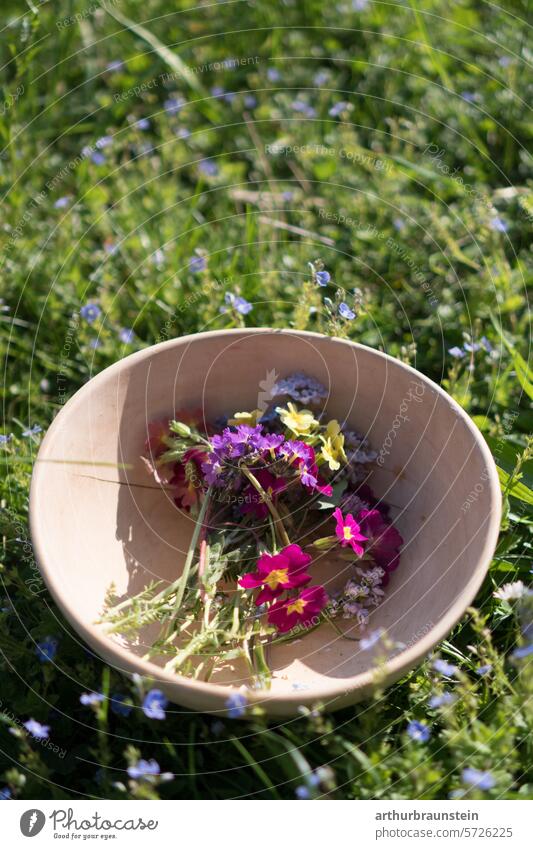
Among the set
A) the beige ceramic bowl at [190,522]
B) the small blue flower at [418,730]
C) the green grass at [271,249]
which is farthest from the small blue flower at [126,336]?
the small blue flower at [418,730]

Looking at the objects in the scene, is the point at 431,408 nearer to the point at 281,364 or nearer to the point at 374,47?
the point at 281,364

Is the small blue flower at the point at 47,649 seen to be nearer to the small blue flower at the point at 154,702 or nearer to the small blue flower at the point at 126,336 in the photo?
the small blue flower at the point at 154,702

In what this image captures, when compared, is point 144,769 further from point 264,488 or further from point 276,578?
point 264,488

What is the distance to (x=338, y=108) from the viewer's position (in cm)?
196

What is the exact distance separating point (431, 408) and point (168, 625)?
0.46 meters

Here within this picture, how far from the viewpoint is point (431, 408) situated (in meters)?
1.17

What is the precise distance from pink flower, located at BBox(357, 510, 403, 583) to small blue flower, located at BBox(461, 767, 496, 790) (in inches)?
11.5

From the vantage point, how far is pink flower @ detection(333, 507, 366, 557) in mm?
1116

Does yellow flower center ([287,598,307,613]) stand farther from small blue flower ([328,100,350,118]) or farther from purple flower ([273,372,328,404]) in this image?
small blue flower ([328,100,350,118])

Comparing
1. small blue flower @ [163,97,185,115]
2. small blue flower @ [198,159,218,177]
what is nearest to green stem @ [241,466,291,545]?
small blue flower @ [198,159,218,177]

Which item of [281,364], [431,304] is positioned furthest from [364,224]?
[281,364]

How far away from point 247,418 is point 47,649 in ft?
1.36

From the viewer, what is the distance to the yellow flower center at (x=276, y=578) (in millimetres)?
1091

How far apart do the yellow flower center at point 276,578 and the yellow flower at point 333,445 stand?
6.4 inches
